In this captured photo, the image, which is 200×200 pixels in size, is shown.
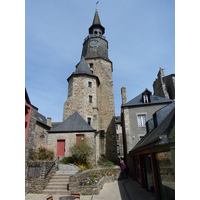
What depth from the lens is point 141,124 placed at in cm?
1330

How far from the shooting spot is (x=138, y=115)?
1372 centimetres

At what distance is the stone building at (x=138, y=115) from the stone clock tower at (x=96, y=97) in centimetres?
429

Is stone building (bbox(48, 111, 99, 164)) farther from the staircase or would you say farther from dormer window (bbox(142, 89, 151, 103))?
dormer window (bbox(142, 89, 151, 103))

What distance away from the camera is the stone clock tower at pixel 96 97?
Answer: 17094mm

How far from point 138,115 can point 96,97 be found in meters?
6.71

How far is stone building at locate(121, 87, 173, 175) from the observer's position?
13.0 meters

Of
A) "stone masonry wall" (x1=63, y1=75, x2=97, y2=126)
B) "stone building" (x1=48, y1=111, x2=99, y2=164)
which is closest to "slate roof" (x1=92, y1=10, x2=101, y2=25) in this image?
"stone masonry wall" (x1=63, y1=75, x2=97, y2=126)

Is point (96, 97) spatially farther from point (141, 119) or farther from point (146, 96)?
point (141, 119)

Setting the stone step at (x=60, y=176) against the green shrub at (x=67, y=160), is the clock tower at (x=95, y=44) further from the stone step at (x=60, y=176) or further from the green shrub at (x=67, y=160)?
the stone step at (x=60, y=176)

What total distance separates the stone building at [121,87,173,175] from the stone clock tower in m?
4.29

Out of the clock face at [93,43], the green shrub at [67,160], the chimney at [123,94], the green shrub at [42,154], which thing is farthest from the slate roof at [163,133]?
the clock face at [93,43]

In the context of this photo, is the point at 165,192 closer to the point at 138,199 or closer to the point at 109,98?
the point at 138,199

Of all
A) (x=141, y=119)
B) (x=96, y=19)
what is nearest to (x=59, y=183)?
(x=141, y=119)
